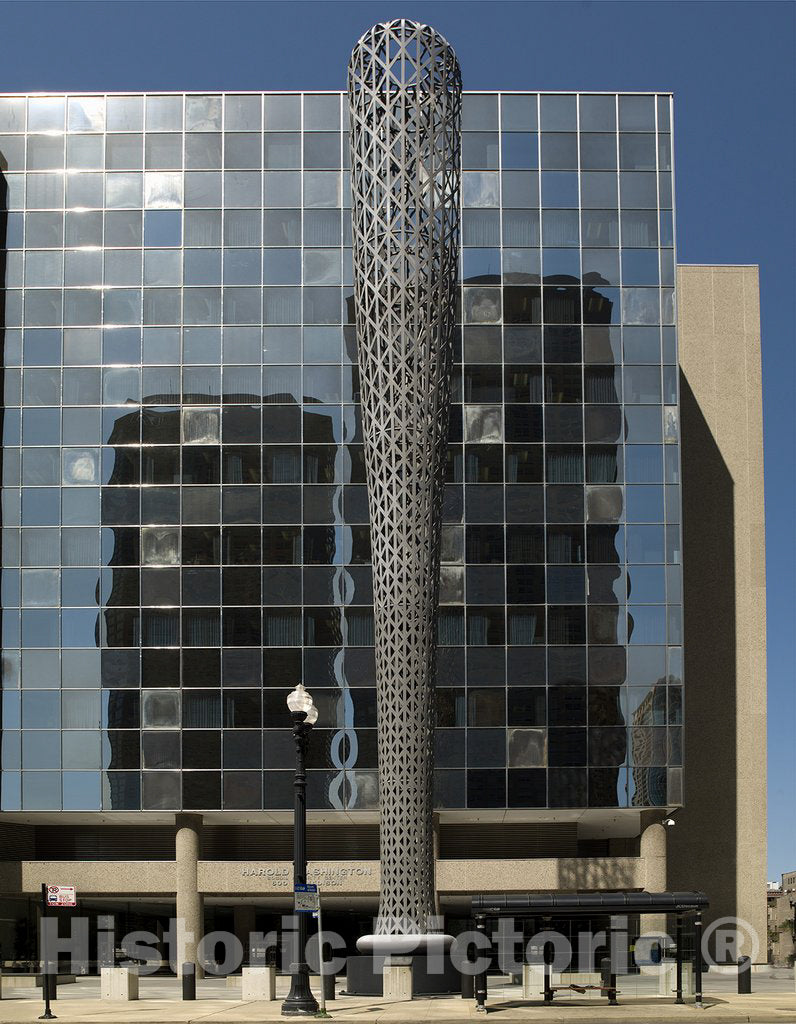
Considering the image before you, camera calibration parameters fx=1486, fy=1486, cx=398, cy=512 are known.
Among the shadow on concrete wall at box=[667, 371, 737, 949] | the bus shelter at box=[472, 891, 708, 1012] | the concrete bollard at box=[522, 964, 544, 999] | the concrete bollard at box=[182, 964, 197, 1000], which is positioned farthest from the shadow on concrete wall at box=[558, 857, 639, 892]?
the bus shelter at box=[472, 891, 708, 1012]

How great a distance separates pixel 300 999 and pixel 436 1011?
12.2ft

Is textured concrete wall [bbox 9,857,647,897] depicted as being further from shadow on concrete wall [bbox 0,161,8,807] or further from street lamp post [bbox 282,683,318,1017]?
street lamp post [bbox 282,683,318,1017]

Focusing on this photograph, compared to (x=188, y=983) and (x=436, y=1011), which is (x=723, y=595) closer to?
(x=188, y=983)

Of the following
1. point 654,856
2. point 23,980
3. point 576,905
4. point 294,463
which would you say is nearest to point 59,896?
point 576,905

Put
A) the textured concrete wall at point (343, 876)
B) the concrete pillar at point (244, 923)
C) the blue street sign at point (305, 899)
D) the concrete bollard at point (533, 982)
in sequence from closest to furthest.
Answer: the blue street sign at point (305, 899)
the concrete bollard at point (533, 982)
the textured concrete wall at point (343, 876)
the concrete pillar at point (244, 923)

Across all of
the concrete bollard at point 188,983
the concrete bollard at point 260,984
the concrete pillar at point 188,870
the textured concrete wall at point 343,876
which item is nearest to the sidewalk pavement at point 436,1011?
the concrete bollard at point 188,983

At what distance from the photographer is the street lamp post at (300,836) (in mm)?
31234

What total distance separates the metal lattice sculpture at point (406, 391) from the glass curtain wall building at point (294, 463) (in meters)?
17.3

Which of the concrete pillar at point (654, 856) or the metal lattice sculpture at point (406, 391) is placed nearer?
the metal lattice sculpture at point (406, 391)

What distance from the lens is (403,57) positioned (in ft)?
146

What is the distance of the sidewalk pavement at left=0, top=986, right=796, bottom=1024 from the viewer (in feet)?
105

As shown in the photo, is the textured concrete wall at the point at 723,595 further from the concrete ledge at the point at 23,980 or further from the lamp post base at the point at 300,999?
the lamp post base at the point at 300,999

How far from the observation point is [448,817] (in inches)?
2514

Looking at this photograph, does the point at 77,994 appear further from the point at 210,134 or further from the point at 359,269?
the point at 210,134
